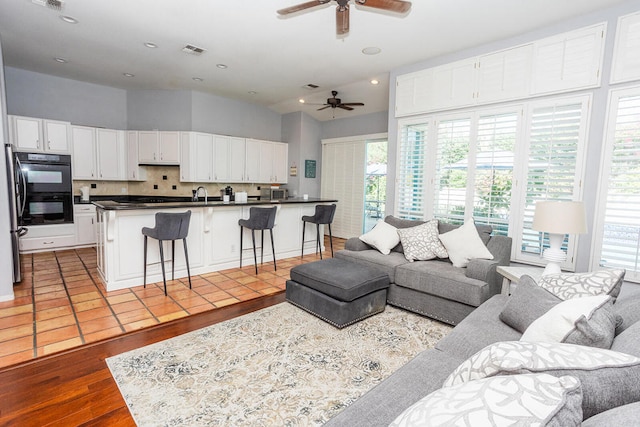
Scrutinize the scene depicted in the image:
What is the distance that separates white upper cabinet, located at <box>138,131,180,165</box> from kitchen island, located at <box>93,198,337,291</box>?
6.30ft

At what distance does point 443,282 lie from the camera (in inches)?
114

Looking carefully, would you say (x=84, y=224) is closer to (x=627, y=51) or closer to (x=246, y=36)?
(x=246, y=36)

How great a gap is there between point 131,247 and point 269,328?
2095 mm

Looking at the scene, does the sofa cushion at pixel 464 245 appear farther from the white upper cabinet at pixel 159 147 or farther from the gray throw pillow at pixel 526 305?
the white upper cabinet at pixel 159 147

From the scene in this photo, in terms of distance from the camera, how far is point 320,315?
116 inches

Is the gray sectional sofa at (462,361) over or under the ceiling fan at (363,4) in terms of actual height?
under

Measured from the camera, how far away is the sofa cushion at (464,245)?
10.3ft

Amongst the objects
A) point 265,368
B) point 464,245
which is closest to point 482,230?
point 464,245

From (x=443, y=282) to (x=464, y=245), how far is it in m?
0.57

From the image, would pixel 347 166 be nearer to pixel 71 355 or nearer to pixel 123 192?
pixel 123 192

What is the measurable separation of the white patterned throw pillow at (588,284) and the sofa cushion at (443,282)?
80 cm

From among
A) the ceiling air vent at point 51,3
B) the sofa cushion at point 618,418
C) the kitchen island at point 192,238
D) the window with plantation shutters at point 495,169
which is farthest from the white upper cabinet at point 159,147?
the sofa cushion at point 618,418

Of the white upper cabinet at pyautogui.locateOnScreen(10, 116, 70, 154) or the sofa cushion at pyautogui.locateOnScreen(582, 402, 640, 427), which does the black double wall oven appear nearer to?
the white upper cabinet at pyautogui.locateOnScreen(10, 116, 70, 154)

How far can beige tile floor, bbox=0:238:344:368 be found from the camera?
256 centimetres
